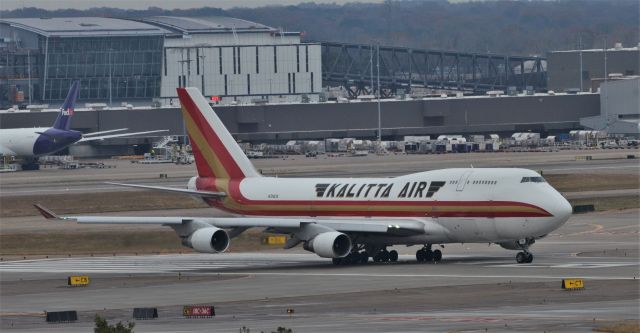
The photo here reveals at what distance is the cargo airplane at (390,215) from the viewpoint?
2256 inches

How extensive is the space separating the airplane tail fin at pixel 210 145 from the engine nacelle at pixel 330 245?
8.28 metres

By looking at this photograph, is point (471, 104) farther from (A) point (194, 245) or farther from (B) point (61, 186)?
(A) point (194, 245)

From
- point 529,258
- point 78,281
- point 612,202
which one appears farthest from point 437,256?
point 612,202

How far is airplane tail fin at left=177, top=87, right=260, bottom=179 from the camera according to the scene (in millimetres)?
66688

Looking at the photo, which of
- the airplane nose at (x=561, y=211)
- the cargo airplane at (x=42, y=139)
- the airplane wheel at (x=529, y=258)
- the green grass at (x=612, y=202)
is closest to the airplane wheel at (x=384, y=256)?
the airplane wheel at (x=529, y=258)

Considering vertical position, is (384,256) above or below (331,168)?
below

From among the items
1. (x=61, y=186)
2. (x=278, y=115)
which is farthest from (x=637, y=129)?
(x=61, y=186)

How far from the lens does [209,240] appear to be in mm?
59250

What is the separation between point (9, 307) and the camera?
48.1m

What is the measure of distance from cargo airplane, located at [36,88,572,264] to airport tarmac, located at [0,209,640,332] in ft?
3.62

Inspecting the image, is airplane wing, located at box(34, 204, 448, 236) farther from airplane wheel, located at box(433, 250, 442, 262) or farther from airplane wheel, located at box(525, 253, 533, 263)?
airplane wheel, located at box(525, 253, 533, 263)

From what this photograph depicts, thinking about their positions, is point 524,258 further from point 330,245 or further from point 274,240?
point 274,240

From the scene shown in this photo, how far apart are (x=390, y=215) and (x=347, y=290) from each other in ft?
35.5

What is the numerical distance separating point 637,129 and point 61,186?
277 ft
